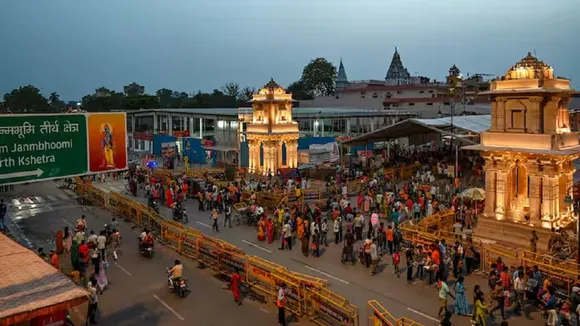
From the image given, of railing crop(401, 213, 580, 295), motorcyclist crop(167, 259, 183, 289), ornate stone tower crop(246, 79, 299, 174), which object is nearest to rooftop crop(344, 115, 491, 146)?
ornate stone tower crop(246, 79, 299, 174)

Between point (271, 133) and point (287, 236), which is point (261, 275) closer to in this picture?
point (287, 236)

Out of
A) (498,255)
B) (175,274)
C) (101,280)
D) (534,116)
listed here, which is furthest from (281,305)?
(534,116)

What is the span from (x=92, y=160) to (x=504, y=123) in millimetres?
16358

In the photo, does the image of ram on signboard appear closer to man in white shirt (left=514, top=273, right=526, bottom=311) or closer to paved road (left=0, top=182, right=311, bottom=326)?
paved road (left=0, top=182, right=311, bottom=326)

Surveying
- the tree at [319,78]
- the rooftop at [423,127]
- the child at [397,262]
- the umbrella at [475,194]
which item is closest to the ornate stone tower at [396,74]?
the tree at [319,78]

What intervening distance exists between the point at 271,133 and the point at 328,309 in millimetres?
27179

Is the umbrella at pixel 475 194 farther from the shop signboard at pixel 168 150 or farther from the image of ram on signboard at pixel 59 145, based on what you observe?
the shop signboard at pixel 168 150

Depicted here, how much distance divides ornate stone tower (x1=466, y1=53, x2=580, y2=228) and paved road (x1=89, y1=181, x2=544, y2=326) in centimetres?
533

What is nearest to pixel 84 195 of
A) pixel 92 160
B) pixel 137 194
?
pixel 137 194

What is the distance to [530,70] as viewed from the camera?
1986 centimetres

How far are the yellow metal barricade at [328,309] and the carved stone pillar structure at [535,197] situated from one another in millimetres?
10777

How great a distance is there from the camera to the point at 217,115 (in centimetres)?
4838

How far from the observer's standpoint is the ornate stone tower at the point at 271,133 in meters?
39.4

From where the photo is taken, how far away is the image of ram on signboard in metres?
11.4
